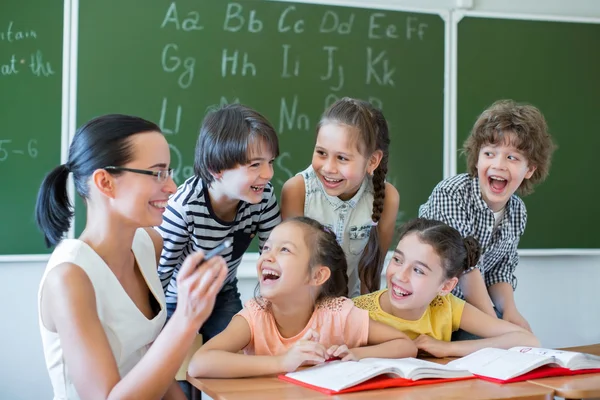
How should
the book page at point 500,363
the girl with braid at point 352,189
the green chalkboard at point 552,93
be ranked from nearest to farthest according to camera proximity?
1. the book page at point 500,363
2. the girl with braid at point 352,189
3. the green chalkboard at point 552,93

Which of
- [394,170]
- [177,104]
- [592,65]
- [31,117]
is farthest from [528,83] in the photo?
[31,117]

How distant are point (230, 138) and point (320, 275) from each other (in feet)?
1.70

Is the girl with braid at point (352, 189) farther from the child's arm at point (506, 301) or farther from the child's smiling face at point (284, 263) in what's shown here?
the child's arm at point (506, 301)

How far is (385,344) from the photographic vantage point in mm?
1864

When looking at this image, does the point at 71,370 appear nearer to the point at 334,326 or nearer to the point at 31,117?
the point at 334,326

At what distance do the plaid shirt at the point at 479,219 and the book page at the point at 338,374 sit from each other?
36.7 inches

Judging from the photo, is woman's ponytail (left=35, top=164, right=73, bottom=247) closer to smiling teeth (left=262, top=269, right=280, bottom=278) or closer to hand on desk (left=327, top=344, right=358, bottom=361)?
smiling teeth (left=262, top=269, right=280, bottom=278)

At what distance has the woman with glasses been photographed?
1387 millimetres

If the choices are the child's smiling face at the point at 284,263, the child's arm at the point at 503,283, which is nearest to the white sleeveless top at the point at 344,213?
the child's smiling face at the point at 284,263

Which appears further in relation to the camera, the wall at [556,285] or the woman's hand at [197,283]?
the wall at [556,285]

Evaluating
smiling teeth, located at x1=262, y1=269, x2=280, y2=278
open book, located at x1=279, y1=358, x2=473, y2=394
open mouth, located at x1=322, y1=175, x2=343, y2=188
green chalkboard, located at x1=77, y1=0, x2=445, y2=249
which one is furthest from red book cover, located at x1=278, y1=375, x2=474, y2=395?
green chalkboard, located at x1=77, y1=0, x2=445, y2=249

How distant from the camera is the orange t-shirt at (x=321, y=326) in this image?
1.86 meters

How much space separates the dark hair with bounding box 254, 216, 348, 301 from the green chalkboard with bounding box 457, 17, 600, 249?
1.97m

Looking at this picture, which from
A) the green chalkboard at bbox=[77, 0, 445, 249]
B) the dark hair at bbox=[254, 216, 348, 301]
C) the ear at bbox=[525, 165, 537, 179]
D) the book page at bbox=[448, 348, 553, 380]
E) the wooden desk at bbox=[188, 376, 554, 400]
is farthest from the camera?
the green chalkboard at bbox=[77, 0, 445, 249]
